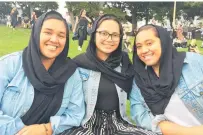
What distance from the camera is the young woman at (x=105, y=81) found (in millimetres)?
3334

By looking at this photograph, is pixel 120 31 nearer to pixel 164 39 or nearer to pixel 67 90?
pixel 164 39

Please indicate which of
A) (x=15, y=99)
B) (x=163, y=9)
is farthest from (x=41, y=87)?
(x=163, y=9)

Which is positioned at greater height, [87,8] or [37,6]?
[37,6]

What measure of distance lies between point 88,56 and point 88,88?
0.39m

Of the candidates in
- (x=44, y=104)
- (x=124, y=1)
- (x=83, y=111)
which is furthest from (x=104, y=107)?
(x=124, y=1)

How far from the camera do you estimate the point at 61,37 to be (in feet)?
10.4

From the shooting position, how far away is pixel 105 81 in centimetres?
347

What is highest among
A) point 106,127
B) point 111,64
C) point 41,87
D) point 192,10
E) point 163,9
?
point 163,9

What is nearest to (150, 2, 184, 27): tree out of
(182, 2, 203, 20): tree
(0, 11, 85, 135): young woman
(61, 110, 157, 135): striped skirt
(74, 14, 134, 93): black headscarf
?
(182, 2, 203, 20): tree

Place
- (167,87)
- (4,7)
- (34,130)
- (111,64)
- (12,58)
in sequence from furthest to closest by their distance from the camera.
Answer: (4,7)
(111,64)
(167,87)
(12,58)
(34,130)

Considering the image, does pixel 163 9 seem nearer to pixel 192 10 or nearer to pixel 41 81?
pixel 192 10

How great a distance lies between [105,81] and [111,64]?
0.22 m

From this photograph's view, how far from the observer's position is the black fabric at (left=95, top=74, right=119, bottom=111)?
11.2 ft

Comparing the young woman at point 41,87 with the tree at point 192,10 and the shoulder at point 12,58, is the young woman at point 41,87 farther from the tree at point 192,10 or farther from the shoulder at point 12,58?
the tree at point 192,10
